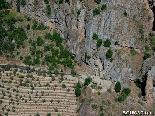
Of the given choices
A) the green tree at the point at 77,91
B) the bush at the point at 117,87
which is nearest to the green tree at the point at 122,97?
the bush at the point at 117,87

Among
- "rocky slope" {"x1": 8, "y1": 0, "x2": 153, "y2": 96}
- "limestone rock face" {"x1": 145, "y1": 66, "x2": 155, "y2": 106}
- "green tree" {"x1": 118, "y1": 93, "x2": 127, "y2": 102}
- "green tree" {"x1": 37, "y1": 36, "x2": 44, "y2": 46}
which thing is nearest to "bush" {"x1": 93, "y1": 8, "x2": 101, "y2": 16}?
"rocky slope" {"x1": 8, "y1": 0, "x2": 153, "y2": 96}

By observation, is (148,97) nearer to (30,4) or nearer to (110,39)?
(110,39)

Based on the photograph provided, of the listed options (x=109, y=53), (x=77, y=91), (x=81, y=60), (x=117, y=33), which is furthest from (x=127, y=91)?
(x=81, y=60)

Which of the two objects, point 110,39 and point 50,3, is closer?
point 110,39

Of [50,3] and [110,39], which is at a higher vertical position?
[50,3]

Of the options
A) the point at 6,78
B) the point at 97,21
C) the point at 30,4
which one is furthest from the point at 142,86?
the point at 30,4

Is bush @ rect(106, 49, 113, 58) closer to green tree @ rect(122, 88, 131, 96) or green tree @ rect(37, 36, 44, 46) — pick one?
green tree @ rect(122, 88, 131, 96)

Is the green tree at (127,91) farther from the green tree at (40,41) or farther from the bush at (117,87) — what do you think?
the green tree at (40,41)

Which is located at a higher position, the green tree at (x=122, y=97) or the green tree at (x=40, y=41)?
the green tree at (x=40, y=41)
